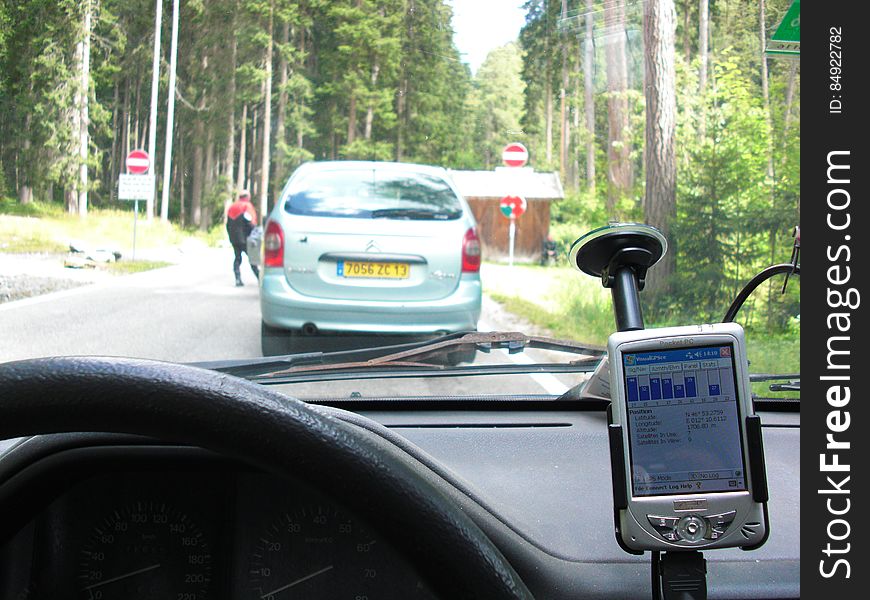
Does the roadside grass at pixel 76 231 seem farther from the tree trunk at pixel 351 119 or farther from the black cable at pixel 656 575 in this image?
the black cable at pixel 656 575

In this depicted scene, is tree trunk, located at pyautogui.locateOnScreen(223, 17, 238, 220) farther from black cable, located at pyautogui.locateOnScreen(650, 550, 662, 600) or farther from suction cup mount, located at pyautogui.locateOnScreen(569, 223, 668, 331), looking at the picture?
black cable, located at pyautogui.locateOnScreen(650, 550, 662, 600)

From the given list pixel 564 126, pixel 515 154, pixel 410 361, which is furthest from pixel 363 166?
pixel 410 361

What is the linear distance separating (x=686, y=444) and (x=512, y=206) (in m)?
2.70

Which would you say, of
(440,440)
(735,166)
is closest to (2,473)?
(440,440)

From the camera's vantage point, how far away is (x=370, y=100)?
3.56m

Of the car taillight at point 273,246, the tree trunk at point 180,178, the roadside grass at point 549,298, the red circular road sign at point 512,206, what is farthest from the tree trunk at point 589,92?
the tree trunk at point 180,178

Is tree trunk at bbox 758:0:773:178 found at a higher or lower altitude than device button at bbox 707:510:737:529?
higher

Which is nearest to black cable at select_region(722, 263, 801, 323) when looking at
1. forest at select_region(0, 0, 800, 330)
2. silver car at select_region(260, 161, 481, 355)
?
forest at select_region(0, 0, 800, 330)

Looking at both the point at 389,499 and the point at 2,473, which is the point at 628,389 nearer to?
the point at 389,499

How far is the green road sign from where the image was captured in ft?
8.57

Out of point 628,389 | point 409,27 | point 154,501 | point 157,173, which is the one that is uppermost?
point 409,27

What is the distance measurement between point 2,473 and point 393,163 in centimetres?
265

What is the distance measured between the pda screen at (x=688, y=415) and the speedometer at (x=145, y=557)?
950mm

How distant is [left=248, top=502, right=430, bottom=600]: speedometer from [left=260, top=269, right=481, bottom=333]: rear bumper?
92.1 inches
